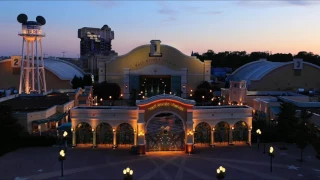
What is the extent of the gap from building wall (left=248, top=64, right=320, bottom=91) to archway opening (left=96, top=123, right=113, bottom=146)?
32.5 meters

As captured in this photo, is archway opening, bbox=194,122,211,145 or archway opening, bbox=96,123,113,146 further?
archway opening, bbox=194,122,211,145

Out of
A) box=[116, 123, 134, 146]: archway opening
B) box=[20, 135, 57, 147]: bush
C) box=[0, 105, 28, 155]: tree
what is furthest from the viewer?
Result: box=[20, 135, 57, 147]: bush

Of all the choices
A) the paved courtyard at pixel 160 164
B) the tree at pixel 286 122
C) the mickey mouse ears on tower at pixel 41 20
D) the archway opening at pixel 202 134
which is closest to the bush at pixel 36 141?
the paved courtyard at pixel 160 164

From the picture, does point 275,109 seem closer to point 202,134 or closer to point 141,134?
point 202,134

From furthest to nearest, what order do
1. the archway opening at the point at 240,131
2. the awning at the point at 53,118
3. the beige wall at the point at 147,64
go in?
the beige wall at the point at 147,64 < the awning at the point at 53,118 < the archway opening at the point at 240,131

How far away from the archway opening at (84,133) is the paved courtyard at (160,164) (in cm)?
93

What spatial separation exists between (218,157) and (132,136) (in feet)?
24.5

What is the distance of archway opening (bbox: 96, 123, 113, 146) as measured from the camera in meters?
30.0

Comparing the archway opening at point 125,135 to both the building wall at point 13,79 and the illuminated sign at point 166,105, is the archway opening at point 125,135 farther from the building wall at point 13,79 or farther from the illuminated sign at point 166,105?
the building wall at point 13,79

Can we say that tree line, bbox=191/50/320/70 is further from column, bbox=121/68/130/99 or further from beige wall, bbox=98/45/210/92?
column, bbox=121/68/130/99

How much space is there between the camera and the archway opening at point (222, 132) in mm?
30844

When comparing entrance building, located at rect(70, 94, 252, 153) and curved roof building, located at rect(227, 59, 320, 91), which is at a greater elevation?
curved roof building, located at rect(227, 59, 320, 91)

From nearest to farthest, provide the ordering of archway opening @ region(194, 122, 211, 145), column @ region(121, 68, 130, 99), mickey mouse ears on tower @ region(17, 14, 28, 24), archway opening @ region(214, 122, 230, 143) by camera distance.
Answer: archway opening @ region(194, 122, 211, 145) < archway opening @ region(214, 122, 230, 143) < mickey mouse ears on tower @ region(17, 14, 28, 24) < column @ region(121, 68, 130, 99)

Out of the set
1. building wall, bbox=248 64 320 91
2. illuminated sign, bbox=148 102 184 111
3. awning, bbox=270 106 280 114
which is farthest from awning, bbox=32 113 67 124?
building wall, bbox=248 64 320 91
